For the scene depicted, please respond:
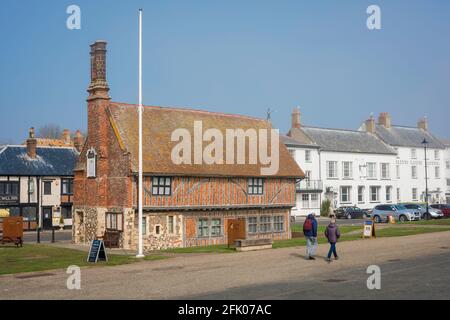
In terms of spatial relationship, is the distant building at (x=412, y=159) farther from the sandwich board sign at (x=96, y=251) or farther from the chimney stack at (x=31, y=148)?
the sandwich board sign at (x=96, y=251)

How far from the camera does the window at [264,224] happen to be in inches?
1563

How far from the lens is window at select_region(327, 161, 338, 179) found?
71938 millimetres

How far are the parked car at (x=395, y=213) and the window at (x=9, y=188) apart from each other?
112ft

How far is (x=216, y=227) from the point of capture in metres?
36.9

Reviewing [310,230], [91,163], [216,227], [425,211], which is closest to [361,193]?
[425,211]

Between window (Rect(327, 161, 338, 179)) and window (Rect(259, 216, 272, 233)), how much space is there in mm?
33226

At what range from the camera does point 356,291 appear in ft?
52.0

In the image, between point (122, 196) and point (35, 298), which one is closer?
point (35, 298)

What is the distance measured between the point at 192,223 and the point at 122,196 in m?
4.85

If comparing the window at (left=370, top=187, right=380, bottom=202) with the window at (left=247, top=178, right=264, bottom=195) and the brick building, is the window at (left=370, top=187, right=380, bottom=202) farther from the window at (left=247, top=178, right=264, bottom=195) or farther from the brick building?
the window at (left=247, top=178, right=264, bottom=195)

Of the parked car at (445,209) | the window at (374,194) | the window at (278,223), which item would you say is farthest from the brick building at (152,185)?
the window at (374,194)

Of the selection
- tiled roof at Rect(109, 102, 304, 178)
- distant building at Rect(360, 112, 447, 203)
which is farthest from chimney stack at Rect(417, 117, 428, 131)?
tiled roof at Rect(109, 102, 304, 178)
